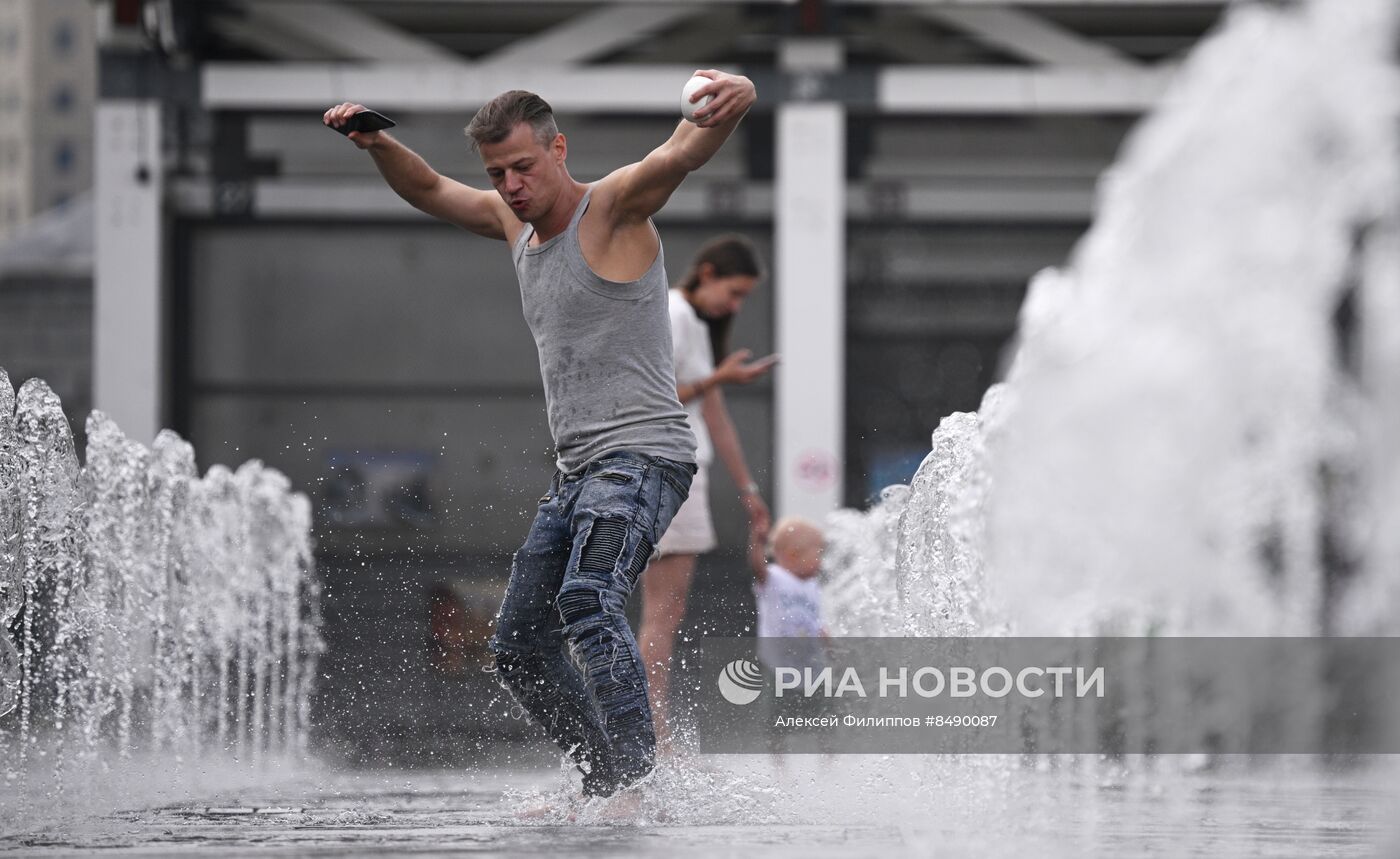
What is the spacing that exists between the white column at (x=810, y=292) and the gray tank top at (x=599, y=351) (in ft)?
40.8

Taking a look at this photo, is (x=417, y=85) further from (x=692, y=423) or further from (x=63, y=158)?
(x=63, y=158)

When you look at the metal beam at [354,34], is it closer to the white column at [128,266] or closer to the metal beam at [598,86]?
the metal beam at [598,86]

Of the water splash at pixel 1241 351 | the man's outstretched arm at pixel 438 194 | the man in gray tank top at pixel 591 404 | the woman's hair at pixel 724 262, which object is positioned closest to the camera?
the water splash at pixel 1241 351

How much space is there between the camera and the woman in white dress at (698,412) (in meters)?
5.05

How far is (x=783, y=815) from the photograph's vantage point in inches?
154

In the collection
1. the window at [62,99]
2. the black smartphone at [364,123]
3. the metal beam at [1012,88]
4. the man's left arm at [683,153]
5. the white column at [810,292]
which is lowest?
the man's left arm at [683,153]

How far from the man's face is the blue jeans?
0.58 m

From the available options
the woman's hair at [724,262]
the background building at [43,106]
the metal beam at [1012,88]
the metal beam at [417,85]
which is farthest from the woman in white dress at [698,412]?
the background building at [43,106]

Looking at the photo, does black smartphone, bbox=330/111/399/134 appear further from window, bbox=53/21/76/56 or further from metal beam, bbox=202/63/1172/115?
window, bbox=53/21/76/56

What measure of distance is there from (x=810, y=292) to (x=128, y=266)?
20.7 ft

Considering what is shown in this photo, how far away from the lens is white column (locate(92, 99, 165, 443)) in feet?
53.3

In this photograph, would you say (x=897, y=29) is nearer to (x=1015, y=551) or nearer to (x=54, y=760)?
(x=54, y=760)

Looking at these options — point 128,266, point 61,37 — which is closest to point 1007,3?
point 128,266

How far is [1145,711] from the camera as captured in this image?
404 cm
